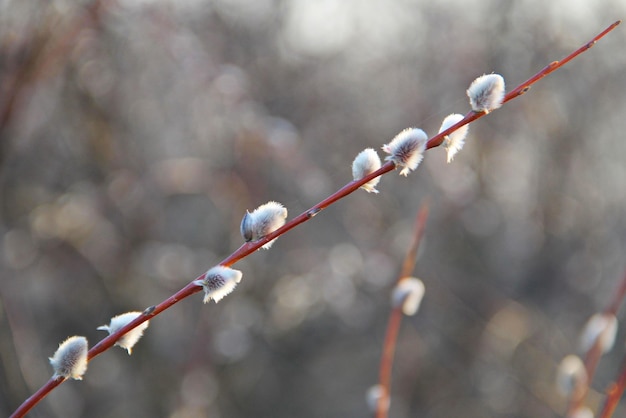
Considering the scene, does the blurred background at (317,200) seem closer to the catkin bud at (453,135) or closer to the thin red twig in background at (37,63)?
the thin red twig in background at (37,63)

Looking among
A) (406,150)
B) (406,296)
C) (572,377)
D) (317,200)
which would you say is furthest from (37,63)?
(317,200)

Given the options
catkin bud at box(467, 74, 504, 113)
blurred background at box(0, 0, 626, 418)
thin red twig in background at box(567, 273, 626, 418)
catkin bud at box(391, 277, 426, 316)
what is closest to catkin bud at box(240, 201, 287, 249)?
catkin bud at box(467, 74, 504, 113)

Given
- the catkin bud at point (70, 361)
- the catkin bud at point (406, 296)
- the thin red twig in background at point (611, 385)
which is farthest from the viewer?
the catkin bud at point (406, 296)

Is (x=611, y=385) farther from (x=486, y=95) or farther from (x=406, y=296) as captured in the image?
(x=486, y=95)

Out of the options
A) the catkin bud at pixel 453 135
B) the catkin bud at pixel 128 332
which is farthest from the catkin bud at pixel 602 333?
the catkin bud at pixel 128 332

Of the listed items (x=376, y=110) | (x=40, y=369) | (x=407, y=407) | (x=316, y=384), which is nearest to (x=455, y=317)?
(x=407, y=407)

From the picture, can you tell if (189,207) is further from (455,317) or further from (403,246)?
(455,317)

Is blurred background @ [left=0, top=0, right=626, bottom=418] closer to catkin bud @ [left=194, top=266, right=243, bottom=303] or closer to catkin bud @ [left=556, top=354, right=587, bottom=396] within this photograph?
catkin bud @ [left=556, top=354, right=587, bottom=396]
